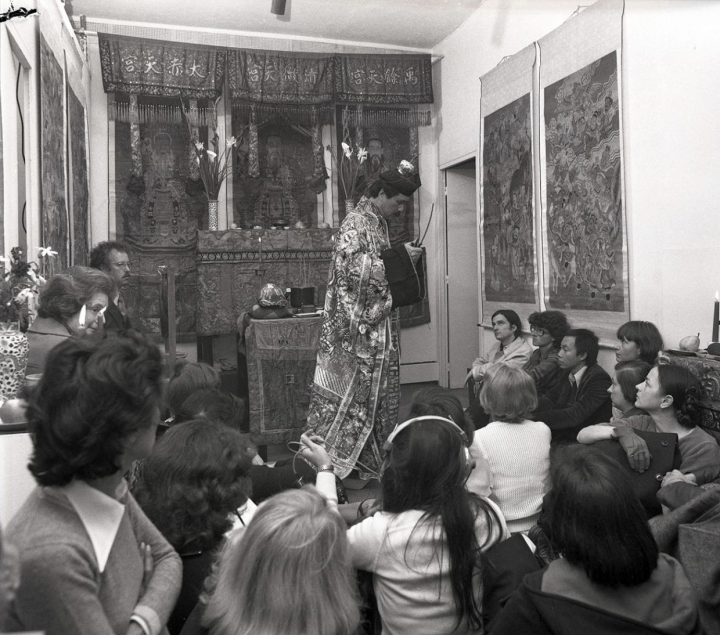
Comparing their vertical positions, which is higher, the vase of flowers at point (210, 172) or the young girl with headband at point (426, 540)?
the vase of flowers at point (210, 172)

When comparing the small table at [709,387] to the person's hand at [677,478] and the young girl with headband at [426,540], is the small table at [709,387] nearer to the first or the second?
the person's hand at [677,478]

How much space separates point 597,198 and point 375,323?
6.22 ft

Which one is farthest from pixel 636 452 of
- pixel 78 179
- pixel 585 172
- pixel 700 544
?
pixel 78 179

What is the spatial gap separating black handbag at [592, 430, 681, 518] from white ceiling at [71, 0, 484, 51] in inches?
219

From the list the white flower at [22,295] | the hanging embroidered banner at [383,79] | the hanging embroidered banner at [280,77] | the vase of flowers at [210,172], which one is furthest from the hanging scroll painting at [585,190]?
the white flower at [22,295]

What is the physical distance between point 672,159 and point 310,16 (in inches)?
166

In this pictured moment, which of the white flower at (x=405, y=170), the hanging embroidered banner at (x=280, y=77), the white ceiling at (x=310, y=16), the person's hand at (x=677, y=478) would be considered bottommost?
the person's hand at (x=677, y=478)

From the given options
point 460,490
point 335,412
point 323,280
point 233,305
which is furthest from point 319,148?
point 460,490

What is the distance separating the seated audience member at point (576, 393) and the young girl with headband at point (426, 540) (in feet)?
7.61

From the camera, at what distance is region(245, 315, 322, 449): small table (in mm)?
5273

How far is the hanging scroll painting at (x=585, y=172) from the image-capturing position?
4.77 m

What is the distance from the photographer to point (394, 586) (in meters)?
1.75

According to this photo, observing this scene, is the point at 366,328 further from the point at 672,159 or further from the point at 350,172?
the point at 350,172

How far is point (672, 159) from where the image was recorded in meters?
4.54
